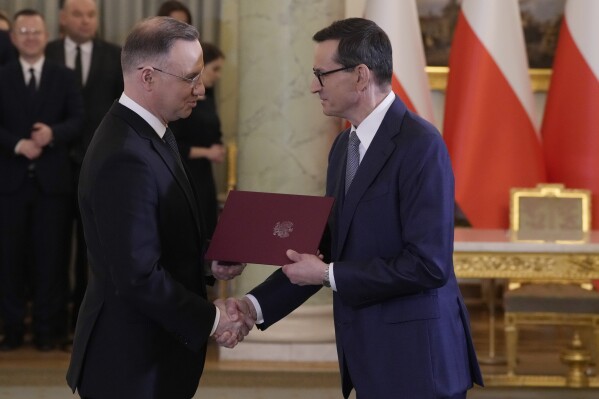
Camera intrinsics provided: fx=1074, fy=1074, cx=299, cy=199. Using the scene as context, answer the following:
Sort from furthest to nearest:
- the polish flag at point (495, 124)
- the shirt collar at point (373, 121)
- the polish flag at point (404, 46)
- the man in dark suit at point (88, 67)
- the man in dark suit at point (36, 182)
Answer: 1. the polish flag at point (495, 124)
2. the polish flag at point (404, 46)
3. the man in dark suit at point (88, 67)
4. the man in dark suit at point (36, 182)
5. the shirt collar at point (373, 121)

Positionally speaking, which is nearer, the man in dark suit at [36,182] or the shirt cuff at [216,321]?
the shirt cuff at [216,321]

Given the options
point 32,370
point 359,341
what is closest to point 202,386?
point 32,370

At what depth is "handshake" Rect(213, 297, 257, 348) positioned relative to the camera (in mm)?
3248

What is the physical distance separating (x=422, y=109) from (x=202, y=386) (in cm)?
250

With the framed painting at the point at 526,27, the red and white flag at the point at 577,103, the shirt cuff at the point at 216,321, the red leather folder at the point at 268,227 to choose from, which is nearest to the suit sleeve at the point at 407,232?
the red leather folder at the point at 268,227

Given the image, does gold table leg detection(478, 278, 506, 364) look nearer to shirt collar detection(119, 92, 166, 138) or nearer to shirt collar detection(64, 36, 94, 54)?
shirt collar detection(64, 36, 94, 54)

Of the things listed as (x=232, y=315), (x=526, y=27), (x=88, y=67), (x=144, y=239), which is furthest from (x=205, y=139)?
(x=144, y=239)

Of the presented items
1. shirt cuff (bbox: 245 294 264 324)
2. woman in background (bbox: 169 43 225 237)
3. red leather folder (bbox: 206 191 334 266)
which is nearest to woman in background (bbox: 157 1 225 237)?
woman in background (bbox: 169 43 225 237)

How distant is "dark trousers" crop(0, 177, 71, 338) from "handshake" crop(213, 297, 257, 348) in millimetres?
3491

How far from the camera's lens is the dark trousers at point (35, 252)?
6.71 meters

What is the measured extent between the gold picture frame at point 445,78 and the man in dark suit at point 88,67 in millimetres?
2853

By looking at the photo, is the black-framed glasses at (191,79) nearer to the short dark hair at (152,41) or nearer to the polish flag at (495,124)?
the short dark hair at (152,41)

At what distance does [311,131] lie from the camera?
648 centimetres

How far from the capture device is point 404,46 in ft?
24.1
